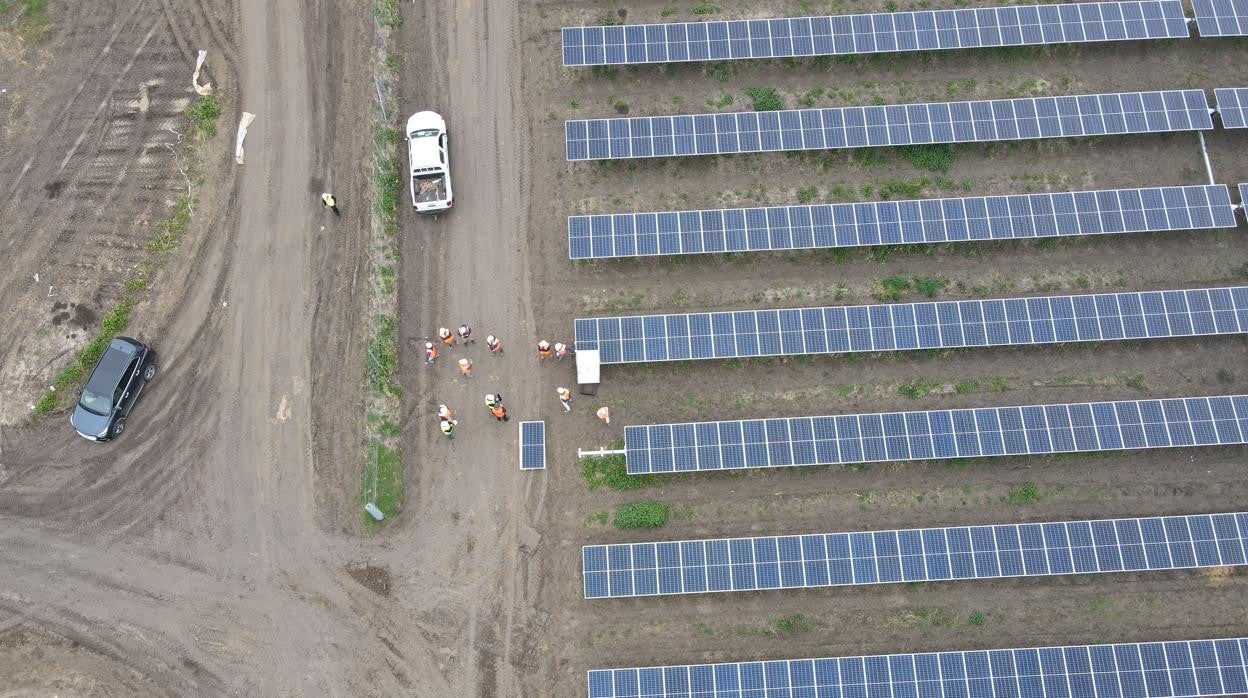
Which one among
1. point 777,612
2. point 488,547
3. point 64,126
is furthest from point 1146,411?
point 64,126

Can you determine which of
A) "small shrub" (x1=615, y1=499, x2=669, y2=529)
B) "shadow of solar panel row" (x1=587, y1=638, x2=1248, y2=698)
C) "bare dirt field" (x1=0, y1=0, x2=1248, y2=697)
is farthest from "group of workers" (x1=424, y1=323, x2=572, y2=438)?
"shadow of solar panel row" (x1=587, y1=638, x2=1248, y2=698)

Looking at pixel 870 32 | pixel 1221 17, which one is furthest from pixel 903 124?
pixel 1221 17

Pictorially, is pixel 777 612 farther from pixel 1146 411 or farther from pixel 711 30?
pixel 711 30

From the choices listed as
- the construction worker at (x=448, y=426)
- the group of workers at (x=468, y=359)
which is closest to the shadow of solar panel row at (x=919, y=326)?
the group of workers at (x=468, y=359)

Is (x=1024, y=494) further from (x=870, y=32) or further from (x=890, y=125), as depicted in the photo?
(x=870, y=32)

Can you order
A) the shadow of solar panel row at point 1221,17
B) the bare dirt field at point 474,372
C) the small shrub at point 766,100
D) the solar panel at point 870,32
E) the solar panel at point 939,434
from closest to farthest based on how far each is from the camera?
the bare dirt field at point 474,372
the solar panel at point 939,434
the shadow of solar panel row at point 1221,17
the solar panel at point 870,32
the small shrub at point 766,100

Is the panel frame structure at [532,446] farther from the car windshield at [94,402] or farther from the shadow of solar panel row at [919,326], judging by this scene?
the car windshield at [94,402]
